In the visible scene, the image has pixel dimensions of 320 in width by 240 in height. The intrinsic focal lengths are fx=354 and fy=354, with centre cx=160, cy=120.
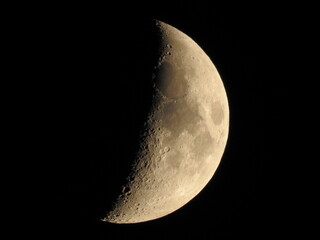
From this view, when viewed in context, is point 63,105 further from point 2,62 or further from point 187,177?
point 187,177

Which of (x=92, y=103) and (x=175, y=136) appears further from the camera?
(x=175, y=136)

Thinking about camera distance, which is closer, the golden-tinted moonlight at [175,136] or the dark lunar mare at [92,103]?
the dark lunar mare at [92,103]

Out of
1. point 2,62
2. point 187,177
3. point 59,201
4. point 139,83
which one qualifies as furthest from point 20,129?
point 187,177

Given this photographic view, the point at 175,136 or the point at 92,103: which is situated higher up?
the point at 92,103
